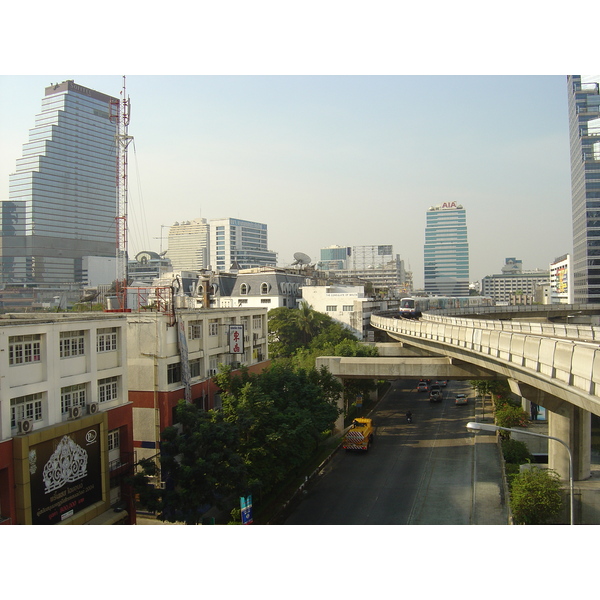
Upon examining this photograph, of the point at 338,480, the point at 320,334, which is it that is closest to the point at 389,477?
the point at 338,480

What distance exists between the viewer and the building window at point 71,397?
2194 centimetres

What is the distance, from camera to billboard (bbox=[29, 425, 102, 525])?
762 inches

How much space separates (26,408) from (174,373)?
10.8 metres

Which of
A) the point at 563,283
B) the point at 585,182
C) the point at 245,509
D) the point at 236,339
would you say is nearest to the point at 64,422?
the point at 245,509

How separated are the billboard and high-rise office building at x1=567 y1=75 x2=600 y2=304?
129 metres

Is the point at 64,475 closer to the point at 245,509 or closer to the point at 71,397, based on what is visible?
the point at 71,397

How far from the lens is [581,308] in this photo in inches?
3711

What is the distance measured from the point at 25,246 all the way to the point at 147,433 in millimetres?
Result: 152769

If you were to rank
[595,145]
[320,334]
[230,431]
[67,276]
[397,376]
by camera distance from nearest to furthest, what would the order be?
[230,431] < [397,376] < [320,334] < [595,145] < [67,276]

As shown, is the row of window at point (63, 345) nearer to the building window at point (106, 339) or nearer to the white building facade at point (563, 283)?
the building window at point (106, 339)

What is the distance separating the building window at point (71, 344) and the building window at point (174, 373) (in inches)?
283

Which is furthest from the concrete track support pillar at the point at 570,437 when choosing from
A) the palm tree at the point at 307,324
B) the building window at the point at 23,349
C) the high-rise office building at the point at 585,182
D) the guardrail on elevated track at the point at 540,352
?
the high-rise office building at the point at 585,182

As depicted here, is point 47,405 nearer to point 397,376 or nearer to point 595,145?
point 397,376

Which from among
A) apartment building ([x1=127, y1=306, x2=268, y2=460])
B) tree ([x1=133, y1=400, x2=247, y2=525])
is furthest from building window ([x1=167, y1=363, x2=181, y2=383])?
tree ([x1=133, y1=400, x2=247, y2=525])
